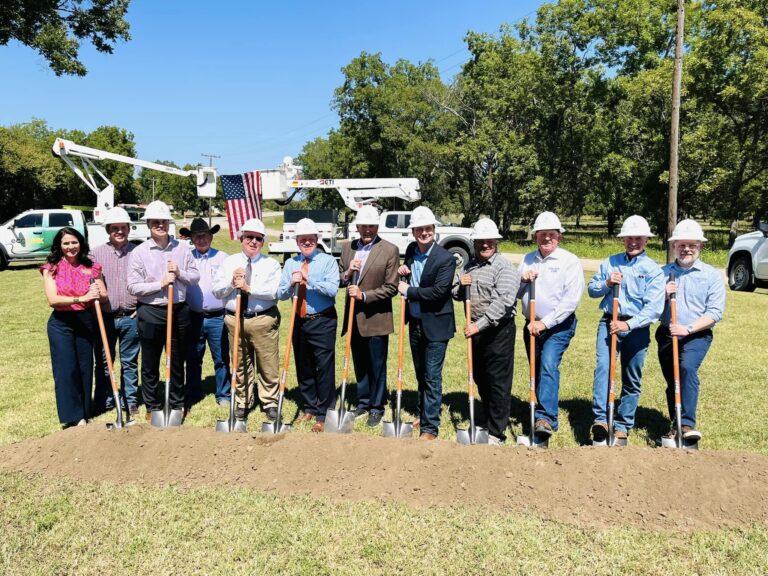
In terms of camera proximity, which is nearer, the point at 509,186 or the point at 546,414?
the point at 546,414

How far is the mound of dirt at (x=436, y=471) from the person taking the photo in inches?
156

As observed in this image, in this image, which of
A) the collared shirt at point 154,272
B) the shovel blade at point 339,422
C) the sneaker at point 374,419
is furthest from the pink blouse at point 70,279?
the sneaker at point 374,419

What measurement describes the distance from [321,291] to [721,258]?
21272mm

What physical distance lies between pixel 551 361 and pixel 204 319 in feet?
12.2

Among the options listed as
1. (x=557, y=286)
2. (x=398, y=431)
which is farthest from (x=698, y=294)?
(x=398, y=431)

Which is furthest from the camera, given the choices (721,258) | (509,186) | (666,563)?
(509,186)

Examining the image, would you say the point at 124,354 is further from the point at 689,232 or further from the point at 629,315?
the point at 689,232

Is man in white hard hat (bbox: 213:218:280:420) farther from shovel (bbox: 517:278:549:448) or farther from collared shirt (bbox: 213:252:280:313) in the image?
shovel (bbox: 517:278:549:448)

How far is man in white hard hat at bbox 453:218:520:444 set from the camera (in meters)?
5.09

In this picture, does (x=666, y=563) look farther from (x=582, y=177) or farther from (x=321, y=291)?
(x=582, y=177)

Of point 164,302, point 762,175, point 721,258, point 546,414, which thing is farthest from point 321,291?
point 762,175

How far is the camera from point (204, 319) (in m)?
6.26

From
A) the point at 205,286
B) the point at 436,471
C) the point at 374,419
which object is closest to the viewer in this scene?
the point at 436,471

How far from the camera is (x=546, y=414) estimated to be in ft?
17.7
